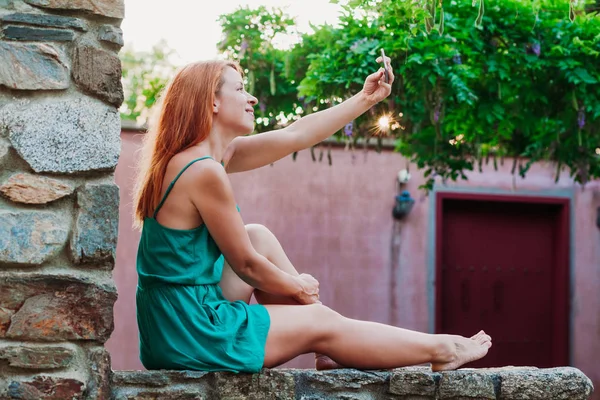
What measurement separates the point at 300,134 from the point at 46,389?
3.54ft

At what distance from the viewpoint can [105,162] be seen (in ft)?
6.59

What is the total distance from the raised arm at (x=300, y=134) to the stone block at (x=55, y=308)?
70cm

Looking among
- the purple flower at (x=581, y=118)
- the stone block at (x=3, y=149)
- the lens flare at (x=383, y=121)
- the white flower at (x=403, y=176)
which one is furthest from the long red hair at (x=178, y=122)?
the white flower at (x=403, y=176)

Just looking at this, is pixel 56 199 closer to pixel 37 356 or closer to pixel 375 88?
pixel 37 356

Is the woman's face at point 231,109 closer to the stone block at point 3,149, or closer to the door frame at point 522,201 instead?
the stone block at point 3,149

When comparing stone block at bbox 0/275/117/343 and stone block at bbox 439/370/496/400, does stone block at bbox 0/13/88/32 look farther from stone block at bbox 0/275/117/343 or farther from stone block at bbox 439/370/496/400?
stone block at bbox 439/370/496/400

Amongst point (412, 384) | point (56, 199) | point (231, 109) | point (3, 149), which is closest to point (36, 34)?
point (3, 149)

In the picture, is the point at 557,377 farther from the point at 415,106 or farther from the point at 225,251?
the point at 415,106

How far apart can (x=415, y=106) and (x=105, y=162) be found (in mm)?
3150

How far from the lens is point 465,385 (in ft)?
7.31

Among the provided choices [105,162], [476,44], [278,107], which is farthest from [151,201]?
[278,107]

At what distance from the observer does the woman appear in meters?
2.10

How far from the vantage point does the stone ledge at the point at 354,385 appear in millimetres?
2023

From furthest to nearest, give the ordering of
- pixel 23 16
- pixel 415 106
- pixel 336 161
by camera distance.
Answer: pixel 336 161
pixel 415 106
pixel 23 16
